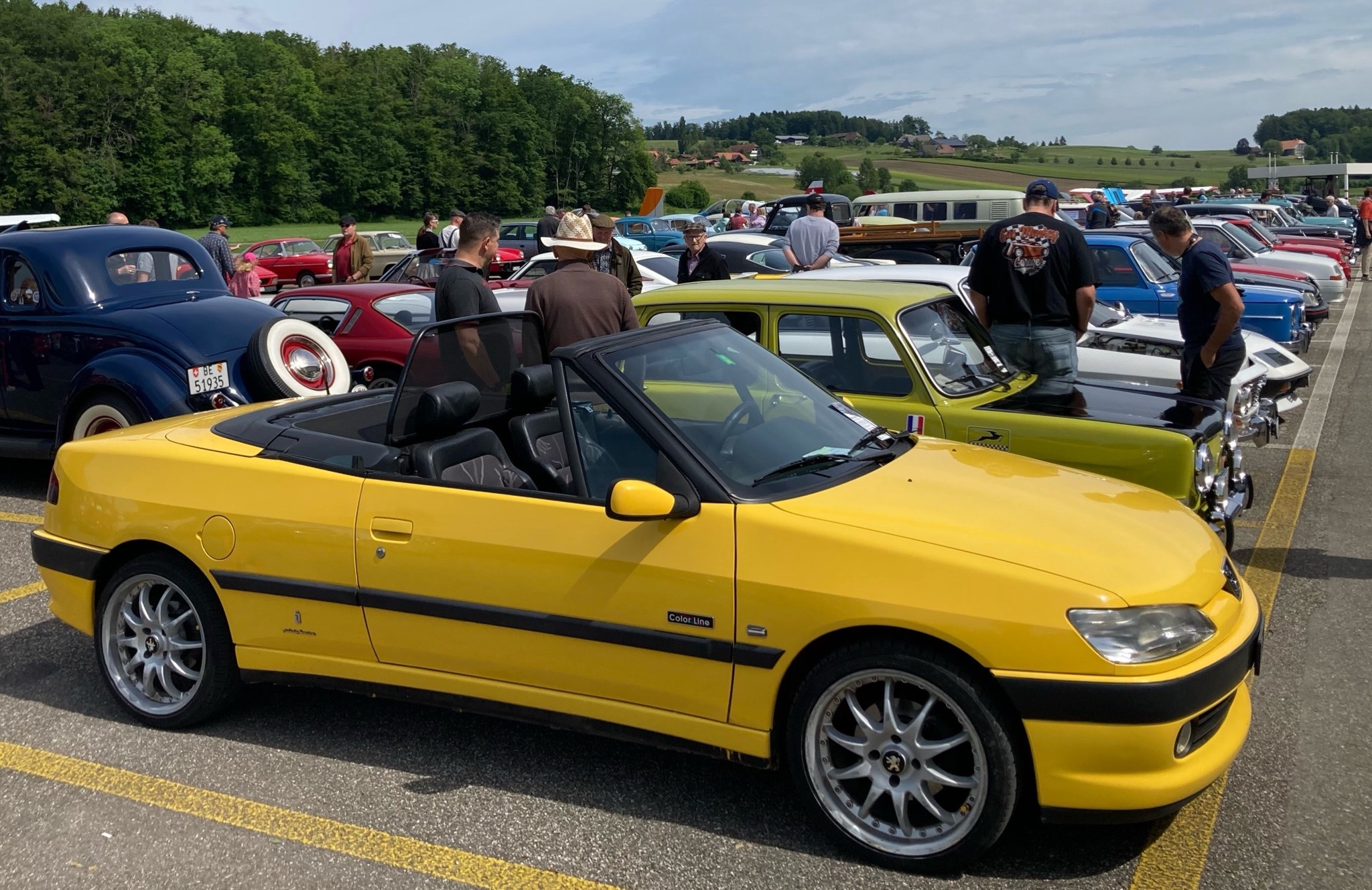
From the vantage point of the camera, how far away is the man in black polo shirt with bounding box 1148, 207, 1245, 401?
644 cm

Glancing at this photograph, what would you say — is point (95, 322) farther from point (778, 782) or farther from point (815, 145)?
point (815, 145)

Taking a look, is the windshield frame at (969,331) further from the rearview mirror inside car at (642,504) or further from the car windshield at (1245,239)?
the car windshield at (1245,239)

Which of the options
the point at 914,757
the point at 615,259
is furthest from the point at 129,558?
the point at 615,259

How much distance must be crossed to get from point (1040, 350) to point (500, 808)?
4.38m

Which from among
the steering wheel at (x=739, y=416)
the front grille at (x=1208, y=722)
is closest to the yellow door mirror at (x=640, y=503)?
the steering wheel at (x=739, y=416)

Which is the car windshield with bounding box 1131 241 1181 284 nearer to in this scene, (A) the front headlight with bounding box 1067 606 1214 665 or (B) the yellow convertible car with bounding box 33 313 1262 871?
(B) the yellow convertible car with bounding box 33 313 1262 871

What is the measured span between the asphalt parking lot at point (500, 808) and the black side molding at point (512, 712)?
9.6 inches

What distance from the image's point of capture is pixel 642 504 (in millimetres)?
3205

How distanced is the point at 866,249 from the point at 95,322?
1429 cm

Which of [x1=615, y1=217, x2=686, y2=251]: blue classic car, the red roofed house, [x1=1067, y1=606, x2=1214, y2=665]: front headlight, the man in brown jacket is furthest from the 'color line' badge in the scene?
the red roofed house

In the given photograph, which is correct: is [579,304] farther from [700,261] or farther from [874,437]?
[700,261]

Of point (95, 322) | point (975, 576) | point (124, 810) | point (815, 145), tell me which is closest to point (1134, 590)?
point (975, 576)

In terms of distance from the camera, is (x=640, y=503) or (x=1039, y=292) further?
(x=1039, y=292)

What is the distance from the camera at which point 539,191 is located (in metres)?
99.4
